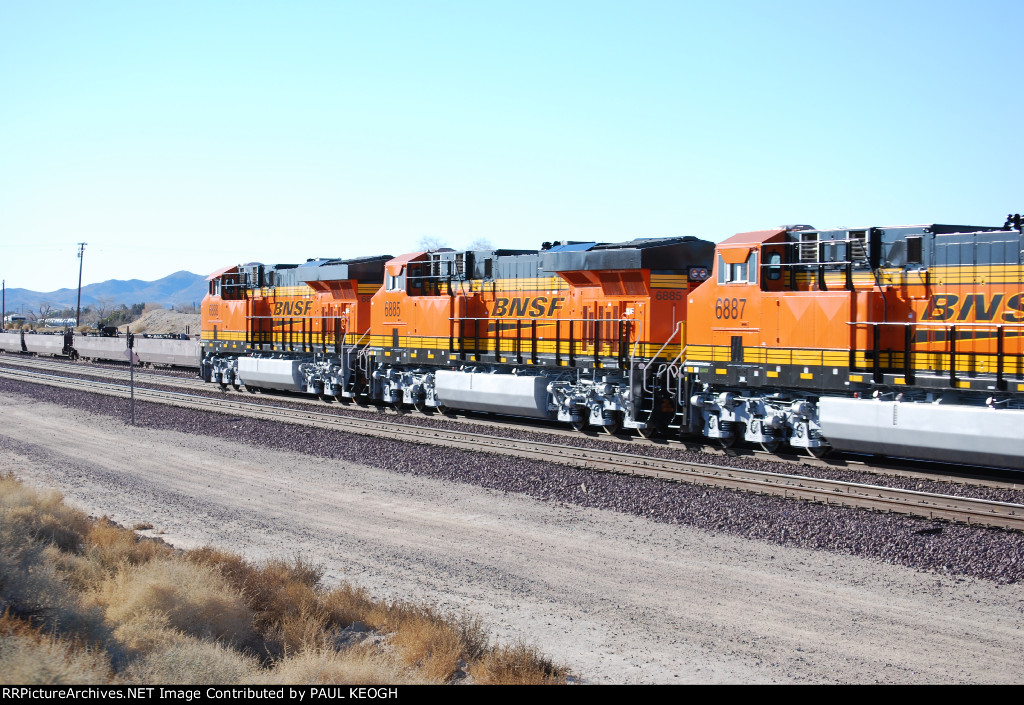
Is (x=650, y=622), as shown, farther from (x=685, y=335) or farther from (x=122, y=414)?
(x=122, y=414)

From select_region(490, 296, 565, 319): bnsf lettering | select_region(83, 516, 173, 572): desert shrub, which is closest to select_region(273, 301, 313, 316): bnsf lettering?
select_region(490, 296, 565, 319): bnsf lettering

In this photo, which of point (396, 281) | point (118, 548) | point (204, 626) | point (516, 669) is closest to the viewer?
point (516, 669)

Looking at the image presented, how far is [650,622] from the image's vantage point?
7484 mm

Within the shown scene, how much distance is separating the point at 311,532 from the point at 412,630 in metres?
4.41

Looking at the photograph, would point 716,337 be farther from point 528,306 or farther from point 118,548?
point 118,548

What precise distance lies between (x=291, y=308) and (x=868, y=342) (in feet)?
67.9

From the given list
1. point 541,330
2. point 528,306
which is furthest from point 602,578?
point 528,306

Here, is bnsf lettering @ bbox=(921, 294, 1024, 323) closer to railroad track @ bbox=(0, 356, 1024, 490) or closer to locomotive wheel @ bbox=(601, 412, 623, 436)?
railroad track @ bbox=(0, 356, 1024, 490)

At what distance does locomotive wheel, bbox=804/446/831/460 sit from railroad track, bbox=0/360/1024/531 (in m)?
1.66

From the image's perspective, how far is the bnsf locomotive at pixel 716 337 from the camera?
41.4 ft

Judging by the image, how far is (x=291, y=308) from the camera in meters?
29.3

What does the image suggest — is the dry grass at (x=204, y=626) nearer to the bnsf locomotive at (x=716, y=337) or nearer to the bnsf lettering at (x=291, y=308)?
the bnsf locomotive at (x=716, y=337)

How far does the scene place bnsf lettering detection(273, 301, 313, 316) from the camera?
28.5 metres

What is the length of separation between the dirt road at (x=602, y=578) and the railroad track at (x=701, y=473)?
198 centimetres
